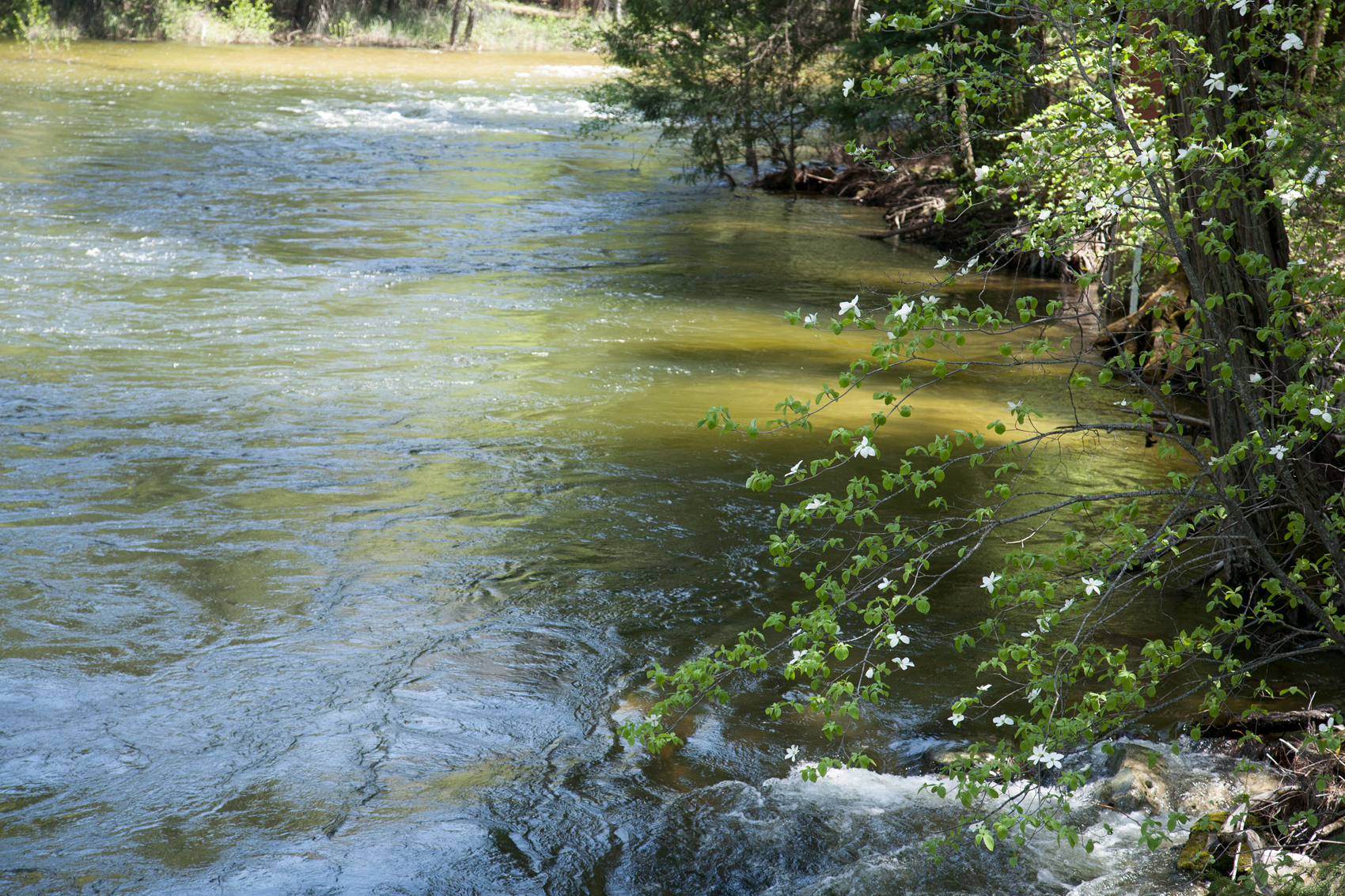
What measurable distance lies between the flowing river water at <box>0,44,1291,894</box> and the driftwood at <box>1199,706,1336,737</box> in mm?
825

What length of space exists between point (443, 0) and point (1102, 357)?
4348 centimetres

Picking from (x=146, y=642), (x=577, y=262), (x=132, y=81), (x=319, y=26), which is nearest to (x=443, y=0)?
(x=319, y=26)

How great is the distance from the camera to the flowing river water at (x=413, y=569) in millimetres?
4211

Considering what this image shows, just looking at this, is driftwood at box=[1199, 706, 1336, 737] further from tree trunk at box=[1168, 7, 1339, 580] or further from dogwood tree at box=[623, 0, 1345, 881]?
tree trunk at box=[1168, 7, 1339, 580]

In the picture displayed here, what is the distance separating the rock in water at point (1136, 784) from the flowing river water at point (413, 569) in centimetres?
12

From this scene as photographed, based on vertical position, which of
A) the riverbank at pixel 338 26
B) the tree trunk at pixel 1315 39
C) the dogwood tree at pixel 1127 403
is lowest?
the dogwood tree at pixel 1127 403

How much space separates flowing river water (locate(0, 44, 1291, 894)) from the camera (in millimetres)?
4211

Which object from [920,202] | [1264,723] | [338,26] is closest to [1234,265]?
[1264,723]

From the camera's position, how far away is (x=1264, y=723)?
4.75 m

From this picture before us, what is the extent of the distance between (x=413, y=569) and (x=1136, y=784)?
3.72m

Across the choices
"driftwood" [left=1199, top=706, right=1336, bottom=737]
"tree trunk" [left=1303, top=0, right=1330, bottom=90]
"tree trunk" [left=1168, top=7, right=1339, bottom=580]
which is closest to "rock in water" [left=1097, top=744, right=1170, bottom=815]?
"driftwood" [left=1199, top=706, right=1336, bottom=737]

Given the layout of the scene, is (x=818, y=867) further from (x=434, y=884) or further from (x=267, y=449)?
(x=267, y=449)

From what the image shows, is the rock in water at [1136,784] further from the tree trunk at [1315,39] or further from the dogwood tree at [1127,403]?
the tree trunk at [1315,39]

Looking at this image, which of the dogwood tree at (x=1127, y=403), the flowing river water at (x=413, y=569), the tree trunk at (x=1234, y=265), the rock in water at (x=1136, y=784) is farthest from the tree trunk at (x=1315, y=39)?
the flowing river water at (x=413, y=569)
